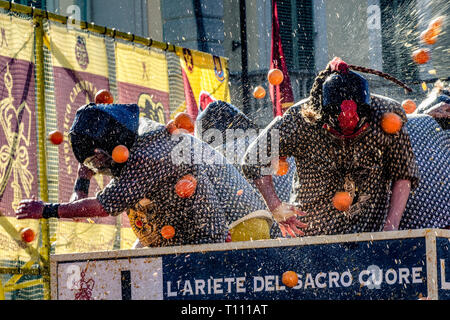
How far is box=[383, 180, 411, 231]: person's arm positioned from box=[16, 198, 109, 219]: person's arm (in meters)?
1.48

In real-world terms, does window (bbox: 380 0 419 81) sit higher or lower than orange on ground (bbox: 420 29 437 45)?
higher

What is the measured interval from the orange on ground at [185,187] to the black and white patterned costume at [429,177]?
45.6 inches

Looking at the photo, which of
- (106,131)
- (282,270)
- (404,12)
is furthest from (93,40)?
(404,12)

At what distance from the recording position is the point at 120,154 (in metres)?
4.34

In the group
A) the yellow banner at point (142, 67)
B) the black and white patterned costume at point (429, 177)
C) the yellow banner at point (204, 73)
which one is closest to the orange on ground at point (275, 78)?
the black and white patterned costume at point (429, 177)

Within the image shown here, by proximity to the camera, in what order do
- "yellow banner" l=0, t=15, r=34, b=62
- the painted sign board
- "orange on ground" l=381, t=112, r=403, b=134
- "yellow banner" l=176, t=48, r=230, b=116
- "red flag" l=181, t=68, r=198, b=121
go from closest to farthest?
the painted sign board → "orange on ground" l=381, t=112, r=403, b=134 → "yellow banner" l=0, t=15, r=34, b=62 → "red flag" l=181, t=68, r=198, b=121 → "yellow banner" l=176, t=48, r=230, b=116

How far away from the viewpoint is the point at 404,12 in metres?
14.1

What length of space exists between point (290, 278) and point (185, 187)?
1037mm

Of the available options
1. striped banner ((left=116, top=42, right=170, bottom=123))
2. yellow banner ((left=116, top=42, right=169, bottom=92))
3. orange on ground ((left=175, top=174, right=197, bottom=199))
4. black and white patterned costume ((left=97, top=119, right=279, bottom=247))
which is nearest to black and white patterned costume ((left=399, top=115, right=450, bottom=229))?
black and white patterned costume ((left=97, top=119, right=279, bottom=247))

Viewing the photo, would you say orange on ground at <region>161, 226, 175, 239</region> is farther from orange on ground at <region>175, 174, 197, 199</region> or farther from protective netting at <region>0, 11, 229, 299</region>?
protective netting at <region>0, 11, 229, 299</region>

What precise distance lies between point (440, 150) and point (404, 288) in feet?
5.54

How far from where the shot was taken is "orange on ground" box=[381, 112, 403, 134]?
4.21 m

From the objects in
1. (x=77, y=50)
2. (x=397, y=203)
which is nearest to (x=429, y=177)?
(x=397, y=203)
